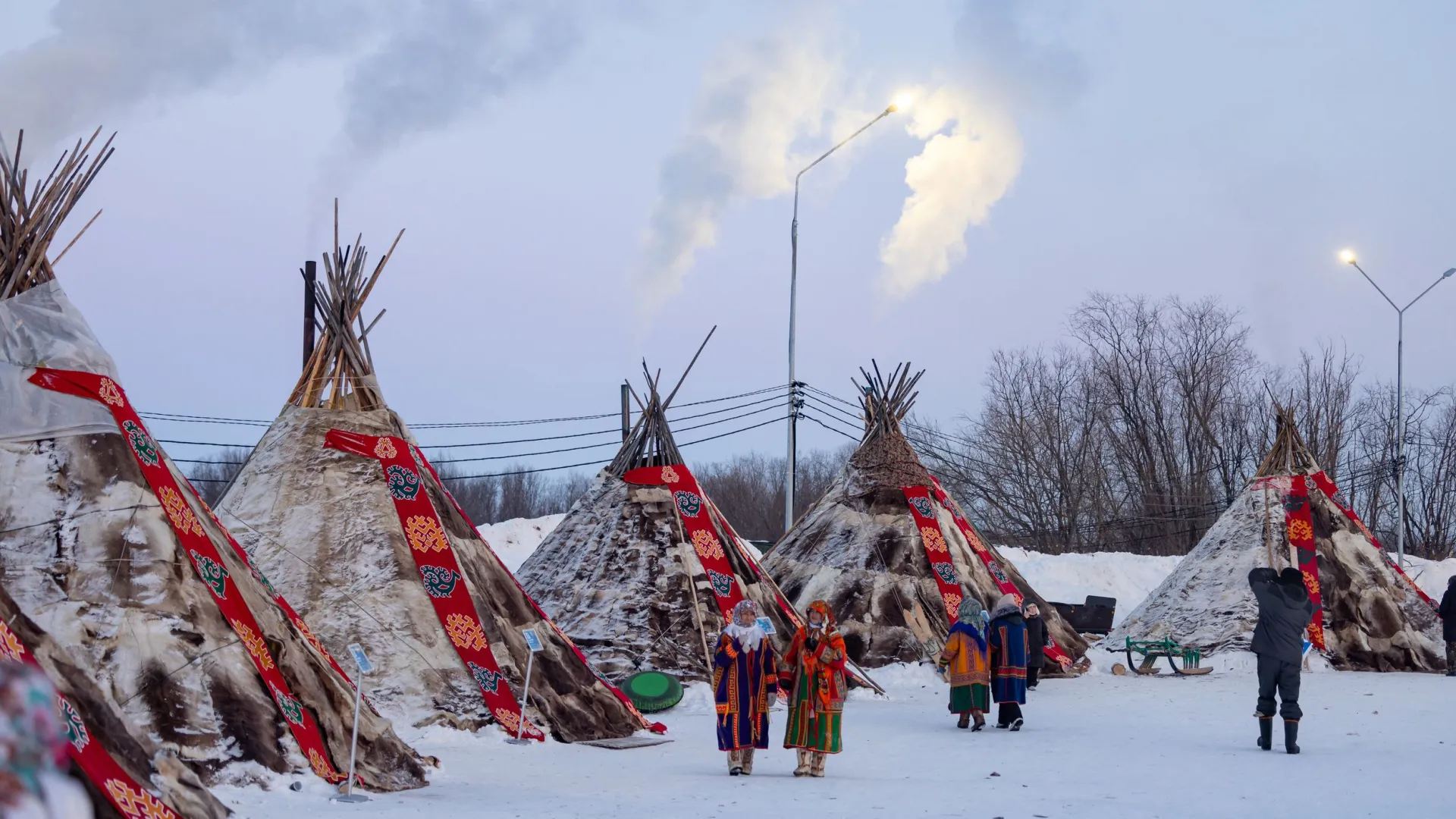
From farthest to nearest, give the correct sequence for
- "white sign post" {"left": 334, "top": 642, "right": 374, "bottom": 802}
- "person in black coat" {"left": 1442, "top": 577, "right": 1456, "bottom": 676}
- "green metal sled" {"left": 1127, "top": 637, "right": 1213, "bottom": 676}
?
"green metal sled" {"left": 1127, "top": 637, "right": 1213, "bottom": 676} < "person in black coat" {"left": 1442, "top": 577, "right": 1456, "bottom": 676} < "white sign post" {"left": 334, "top": 642, "right": 374, "bottom": 802}

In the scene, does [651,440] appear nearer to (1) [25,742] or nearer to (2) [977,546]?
(2) [977,546]

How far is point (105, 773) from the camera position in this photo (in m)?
5.50

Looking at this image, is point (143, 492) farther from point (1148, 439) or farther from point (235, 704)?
point (1148, 439)

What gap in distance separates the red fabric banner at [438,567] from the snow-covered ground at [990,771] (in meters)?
0.37

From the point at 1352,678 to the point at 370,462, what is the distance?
37.2ft

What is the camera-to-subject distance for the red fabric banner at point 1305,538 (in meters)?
17.3

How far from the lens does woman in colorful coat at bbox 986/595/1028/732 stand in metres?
11.8

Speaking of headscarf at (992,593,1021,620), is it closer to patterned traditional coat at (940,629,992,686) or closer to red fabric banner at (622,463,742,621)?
patterned traditional coat at (940,629,992,686)

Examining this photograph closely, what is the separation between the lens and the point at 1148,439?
3791 cm

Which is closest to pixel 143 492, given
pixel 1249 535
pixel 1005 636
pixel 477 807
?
pixel 477 807

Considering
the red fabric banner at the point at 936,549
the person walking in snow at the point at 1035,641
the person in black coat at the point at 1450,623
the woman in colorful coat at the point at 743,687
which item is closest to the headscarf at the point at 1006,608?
the person walking in snow at the point at 1035,641

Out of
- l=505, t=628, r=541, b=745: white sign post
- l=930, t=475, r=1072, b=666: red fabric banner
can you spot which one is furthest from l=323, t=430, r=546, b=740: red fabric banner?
l=930, t=475, r=1072, b=666: red fabric banner

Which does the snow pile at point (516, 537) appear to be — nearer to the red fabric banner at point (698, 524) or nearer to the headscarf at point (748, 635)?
the red fabric banner at point (698, 524)

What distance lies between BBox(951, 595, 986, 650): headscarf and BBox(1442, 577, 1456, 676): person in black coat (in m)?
6.96
